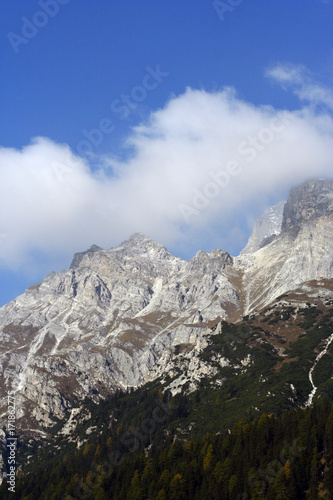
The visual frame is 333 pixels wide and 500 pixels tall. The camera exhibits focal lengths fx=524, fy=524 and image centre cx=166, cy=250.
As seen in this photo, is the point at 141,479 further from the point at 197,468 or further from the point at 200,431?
the point at 200,431

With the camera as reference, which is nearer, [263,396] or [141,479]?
[141,479]

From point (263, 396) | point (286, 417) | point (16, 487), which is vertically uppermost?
point (263, 396)

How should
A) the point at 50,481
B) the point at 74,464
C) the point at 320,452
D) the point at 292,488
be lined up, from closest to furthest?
the point at 292,488 → the point at 320,452 → the point at 50,481 → the point at 74,464

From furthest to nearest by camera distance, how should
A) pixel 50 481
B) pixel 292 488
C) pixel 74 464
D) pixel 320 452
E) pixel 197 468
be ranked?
pixel 74 464 < pixel 50 481 < pixel 197 468 < pixel 320 452 < pixel 292 488

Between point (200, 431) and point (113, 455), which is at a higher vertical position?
point (200, 431)

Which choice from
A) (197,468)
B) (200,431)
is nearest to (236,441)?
(197,468)

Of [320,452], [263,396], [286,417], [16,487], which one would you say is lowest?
[16,487]

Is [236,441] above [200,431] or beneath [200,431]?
beneath

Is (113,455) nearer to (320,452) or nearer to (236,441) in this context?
(236,441)

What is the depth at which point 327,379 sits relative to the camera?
196m

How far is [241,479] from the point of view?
12381cm

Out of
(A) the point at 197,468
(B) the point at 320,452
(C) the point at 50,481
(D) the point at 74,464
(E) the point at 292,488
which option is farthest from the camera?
(D) the point at 74,464

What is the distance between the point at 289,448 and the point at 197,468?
2599cm

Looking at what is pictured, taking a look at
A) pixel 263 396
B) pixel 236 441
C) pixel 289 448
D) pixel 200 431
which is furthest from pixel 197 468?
pixel 263 396
